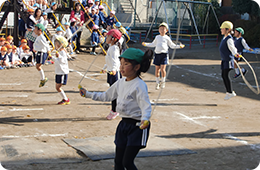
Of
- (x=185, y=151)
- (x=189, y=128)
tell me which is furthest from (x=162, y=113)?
(x=185, y=151)

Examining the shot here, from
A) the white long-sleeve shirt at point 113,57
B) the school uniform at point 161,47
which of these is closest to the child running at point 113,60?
the white long-sleeve shirt at point 113,57

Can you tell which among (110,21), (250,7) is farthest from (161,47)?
(250,7)

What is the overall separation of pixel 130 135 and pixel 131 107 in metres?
0.32

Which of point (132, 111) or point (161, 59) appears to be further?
point (161, 59)

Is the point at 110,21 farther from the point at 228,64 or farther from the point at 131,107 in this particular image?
the point at 131,107

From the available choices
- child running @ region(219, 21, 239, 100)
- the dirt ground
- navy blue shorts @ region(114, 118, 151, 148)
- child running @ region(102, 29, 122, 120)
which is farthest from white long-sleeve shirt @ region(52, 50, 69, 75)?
navy blue shorts @ region(114, 118, 151, 148)

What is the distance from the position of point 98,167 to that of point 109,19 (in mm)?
16153

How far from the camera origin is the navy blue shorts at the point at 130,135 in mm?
3656

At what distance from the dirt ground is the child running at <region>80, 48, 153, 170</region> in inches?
39.5

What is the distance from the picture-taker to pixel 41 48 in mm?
10266

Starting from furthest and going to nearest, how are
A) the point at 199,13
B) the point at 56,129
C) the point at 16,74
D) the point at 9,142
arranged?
1. the point at 199,13
2. the point at 16,74
3. the point at 56,129
4. the point at 9,142

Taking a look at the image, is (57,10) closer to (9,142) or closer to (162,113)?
(162,113)

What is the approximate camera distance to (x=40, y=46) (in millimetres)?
10258

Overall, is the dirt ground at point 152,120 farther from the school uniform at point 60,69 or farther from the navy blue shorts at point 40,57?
the navy blue shorts at point 40,57
